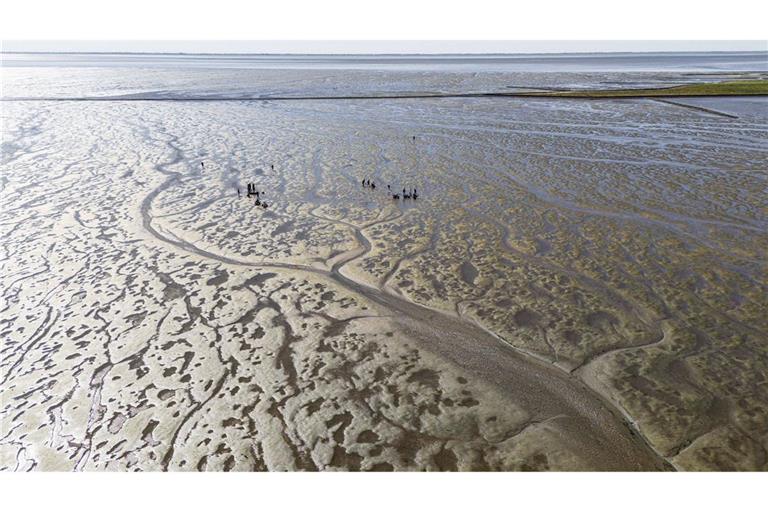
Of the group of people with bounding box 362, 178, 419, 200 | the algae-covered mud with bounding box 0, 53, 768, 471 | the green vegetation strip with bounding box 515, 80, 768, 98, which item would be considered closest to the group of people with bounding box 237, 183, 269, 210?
the algae-covered mud with bounding box 0, 53, 768, 471

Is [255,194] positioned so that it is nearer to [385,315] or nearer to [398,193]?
[398,193]

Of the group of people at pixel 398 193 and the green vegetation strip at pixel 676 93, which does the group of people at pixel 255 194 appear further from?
the green vegetation strip at pixel 676 93

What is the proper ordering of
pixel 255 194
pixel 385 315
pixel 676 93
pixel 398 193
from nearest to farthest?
pixel 385 315, pixel 255 194, pixel 398 193, pixel 676 93

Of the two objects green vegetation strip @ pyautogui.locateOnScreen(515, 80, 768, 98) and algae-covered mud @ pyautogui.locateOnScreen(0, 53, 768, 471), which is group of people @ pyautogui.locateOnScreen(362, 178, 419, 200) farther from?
green vegetation strip @ pyautogui.locateOnScreen(515, 80, 768, 98)

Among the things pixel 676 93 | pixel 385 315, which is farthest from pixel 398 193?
pixel 676 93

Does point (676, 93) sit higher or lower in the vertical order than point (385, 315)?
higher

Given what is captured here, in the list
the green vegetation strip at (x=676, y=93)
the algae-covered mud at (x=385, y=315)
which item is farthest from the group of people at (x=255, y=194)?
the green vegetation strip at (x=676, y=93)

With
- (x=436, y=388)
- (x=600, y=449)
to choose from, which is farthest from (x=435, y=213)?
(x=600, y=449)

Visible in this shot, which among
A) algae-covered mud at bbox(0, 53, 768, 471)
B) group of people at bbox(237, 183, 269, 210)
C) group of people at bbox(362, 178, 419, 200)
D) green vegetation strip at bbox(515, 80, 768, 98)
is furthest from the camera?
green vegetation strip at bbox(515, 80, 768, 98)

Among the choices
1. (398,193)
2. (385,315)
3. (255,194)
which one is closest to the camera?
(385,315)

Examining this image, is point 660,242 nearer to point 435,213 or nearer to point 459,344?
point 435,213
